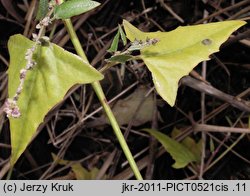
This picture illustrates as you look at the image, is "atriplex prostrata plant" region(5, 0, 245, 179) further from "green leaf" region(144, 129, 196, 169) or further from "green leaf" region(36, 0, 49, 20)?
"green leaf" region(144, 129, 196, 169)

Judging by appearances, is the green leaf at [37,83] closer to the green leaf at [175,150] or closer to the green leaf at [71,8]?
the green leaf at [71,8]


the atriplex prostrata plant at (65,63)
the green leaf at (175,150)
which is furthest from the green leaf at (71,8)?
the green leaf at (175,150)

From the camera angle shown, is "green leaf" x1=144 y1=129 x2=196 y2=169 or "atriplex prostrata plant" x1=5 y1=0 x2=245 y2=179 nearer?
"atriplex prostrata plant" x1=5 y1=0 x2=245 y2=179

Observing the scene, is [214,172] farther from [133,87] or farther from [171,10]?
[171,10]

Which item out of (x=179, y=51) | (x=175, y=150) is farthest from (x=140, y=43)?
(x=175, y=150)

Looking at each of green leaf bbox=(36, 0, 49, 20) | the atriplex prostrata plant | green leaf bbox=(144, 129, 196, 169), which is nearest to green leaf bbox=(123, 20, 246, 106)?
the atriplex prostrata plant

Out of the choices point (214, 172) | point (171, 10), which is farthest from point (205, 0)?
point (214, 172)

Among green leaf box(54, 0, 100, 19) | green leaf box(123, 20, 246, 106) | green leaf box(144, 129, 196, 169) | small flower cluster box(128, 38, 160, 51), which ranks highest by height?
green leaf box(54, 0, 100, 19)
